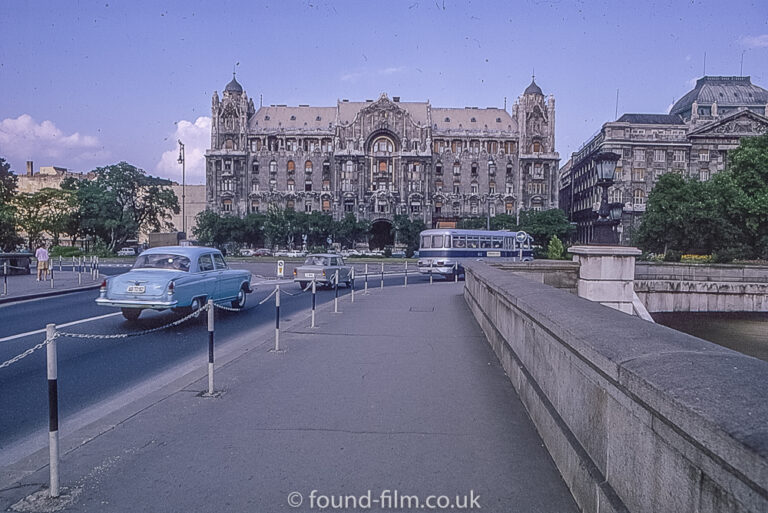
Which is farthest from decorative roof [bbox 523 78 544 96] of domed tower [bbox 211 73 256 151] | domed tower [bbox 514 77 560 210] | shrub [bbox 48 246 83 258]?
shrub [bbox 48 246 83 258]

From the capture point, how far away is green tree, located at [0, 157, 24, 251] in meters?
43.1

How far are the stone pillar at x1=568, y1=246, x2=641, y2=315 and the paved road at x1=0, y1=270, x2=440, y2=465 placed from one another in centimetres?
816

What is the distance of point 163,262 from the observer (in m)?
14.7

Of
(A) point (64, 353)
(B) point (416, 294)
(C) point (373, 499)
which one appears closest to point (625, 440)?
(C) point (373, 499)

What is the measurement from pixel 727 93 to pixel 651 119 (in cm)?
1643

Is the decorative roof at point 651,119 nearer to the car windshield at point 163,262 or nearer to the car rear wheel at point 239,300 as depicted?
the car rear wheel at point 239,300

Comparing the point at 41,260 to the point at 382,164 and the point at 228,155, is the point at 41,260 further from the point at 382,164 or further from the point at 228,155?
the point at 382,164

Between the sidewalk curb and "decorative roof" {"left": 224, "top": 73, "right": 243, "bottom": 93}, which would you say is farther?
"decorative roof" {"left": 224, "top": 73, "right": 243, "bottom": 93}

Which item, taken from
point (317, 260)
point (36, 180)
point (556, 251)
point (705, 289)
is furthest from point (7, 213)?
point (36, 180)

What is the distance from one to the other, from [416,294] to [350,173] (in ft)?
234

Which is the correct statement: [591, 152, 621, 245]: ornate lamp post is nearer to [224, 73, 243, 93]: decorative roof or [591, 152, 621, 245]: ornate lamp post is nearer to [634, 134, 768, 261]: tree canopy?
[634, 134, 768, 261]: tree canopy

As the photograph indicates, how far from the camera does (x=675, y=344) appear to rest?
11.7ft

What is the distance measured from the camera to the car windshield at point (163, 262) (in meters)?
14.6

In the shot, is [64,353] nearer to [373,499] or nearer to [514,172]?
[373,499]
